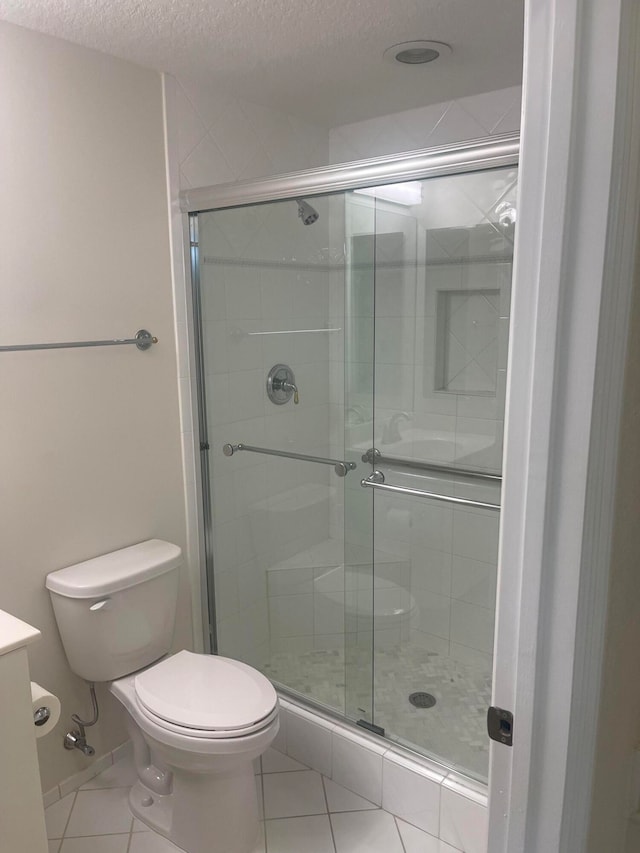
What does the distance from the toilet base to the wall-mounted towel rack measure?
4.10 feet

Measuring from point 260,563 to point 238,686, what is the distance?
65 centimetres

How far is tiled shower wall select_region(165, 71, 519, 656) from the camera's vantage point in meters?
2.21

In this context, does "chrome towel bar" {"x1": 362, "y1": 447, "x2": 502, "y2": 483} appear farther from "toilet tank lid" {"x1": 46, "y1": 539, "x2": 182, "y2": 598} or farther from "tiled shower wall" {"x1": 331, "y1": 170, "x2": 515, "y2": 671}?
"toilet tank lid" {"x1": 46, "y1": 539, "x2": 182, "y2": 598}

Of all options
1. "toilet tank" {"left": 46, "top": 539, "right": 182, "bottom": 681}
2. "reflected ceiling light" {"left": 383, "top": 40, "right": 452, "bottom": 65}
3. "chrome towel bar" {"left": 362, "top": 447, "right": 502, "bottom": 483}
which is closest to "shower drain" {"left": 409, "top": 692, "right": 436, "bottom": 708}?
"chrome towel bar" {"left": 362, "top": 447, "right": 502, "bottom": 483}

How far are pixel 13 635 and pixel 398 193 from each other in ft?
4.98

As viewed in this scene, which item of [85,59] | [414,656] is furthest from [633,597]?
[85,59]

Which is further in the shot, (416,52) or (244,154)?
(244,154)

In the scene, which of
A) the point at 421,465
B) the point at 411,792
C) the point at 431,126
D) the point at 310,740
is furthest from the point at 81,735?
the point at 431,126

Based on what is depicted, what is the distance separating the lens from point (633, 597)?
3.28 ft

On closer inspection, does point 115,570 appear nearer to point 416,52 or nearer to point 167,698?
point 167,698

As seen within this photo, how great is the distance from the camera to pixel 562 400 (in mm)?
762

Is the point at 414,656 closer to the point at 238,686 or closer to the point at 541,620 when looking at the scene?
the point at 238,686

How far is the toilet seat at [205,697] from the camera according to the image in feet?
5.71

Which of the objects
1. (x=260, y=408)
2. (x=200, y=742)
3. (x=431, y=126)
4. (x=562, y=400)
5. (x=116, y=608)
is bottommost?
(x=200, y=742)
